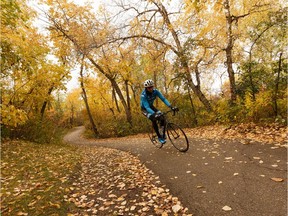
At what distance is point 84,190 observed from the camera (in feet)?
16.8

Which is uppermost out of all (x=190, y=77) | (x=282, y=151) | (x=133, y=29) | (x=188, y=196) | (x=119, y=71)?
(x=133, y=29)

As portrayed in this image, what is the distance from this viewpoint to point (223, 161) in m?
5.37

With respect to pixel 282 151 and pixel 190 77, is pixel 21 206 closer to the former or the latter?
pixel 282 151

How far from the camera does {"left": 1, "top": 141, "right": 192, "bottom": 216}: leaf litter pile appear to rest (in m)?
3.99

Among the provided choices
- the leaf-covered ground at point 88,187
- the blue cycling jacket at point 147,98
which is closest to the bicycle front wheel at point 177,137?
the blue cycling jacket at point 147,98

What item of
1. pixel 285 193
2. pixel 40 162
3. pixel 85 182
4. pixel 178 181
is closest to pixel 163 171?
pixel 178 181

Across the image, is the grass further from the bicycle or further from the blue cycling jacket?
the bicycle

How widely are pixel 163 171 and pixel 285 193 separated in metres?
2.83

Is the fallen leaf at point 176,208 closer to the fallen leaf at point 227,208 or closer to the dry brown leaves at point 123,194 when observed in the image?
the dry brown leaves at point 123,194

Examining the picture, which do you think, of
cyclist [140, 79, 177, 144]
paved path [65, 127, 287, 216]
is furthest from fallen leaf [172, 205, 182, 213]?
cyclist [140, 79, 177, 144]

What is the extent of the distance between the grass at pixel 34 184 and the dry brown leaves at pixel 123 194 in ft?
0.95

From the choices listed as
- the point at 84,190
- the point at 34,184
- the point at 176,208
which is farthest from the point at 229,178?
the point at 34,184

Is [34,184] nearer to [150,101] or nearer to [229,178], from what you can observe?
[150,101]

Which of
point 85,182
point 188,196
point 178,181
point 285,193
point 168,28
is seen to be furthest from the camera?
point 168,28
